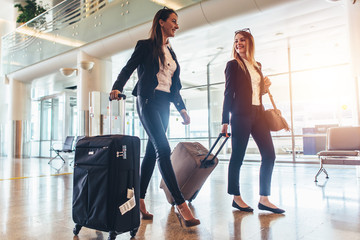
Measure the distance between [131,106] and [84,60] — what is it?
6.73 meters

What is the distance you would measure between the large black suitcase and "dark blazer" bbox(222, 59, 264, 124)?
3.26ft

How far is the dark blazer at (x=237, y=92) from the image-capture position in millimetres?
2303

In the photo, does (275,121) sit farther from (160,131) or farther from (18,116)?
(18,116)

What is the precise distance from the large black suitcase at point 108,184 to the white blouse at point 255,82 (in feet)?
3.90

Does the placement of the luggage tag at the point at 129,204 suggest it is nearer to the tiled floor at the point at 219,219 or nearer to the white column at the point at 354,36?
the tiled floor at the point at 219,219

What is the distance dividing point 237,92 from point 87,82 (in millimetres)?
7121

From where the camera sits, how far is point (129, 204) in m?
1.56

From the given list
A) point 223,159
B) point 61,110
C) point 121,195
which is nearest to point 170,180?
point 121,195

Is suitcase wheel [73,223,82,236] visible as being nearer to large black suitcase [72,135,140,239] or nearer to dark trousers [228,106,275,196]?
large black suitcase [72,135,140,239]

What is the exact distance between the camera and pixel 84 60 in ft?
26.8

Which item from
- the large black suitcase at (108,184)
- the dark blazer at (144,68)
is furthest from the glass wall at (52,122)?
the large black suitcase at (108,184)

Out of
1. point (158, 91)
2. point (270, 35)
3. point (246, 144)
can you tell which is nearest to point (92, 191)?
point (158, 91)

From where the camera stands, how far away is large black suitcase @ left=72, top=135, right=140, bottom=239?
59.6 inches

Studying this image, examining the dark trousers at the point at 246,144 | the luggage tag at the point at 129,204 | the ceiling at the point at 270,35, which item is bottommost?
the luggage tag at the point at 129,204
